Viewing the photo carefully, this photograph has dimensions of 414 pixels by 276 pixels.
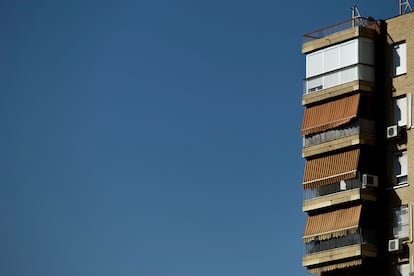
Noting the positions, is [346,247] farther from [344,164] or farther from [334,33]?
[334,33]

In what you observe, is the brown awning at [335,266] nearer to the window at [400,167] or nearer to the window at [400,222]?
the window at [400,222]


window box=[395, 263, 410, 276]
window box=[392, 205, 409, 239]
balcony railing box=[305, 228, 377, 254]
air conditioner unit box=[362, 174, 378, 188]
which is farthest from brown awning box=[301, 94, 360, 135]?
window box=[395, 263, 410, 276]

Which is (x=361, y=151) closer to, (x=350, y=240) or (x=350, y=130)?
(x=350, y=130)

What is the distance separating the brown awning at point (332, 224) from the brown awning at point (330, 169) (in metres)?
1.79

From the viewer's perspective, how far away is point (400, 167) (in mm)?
93688

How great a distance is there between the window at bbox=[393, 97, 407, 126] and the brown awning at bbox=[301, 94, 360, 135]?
2181 millimetres

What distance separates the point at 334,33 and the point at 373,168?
845 cm

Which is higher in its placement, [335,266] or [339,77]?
[339,77]

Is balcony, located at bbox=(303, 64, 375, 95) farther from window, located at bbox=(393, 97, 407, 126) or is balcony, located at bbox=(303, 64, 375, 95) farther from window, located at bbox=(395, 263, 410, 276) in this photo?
window, located at bbox=(395, 263, 410, 276)

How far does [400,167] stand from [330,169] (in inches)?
163

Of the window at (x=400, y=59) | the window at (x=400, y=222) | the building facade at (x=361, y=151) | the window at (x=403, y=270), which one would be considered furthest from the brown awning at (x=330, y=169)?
the window at (x=403, y=270)

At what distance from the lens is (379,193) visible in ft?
308


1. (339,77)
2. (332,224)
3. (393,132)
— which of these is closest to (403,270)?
(332,224)

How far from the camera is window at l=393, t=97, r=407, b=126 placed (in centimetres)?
9425
